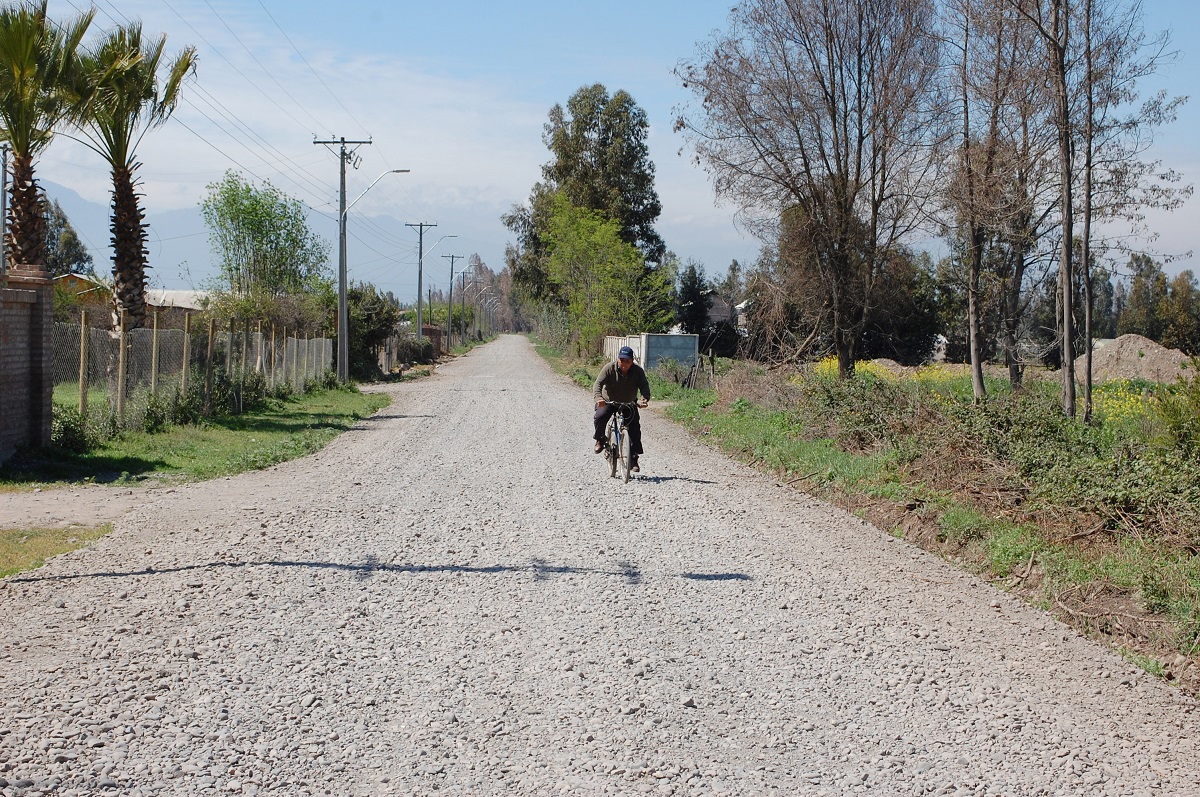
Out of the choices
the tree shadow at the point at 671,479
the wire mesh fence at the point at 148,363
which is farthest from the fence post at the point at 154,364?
the tree shadow at the point at 671,479

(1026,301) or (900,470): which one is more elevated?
(1026,301)

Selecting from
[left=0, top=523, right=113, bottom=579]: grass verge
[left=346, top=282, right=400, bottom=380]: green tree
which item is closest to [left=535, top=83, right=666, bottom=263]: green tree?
[left=346, top=282, right=400, bottom=380]: green tree

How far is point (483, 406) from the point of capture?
27312 millimetres

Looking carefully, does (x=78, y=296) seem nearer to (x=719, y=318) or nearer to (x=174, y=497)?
(x=174, y=497)

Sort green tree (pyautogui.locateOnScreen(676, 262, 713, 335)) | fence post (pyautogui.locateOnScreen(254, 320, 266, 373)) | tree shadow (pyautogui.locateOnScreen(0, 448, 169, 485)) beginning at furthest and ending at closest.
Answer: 1. green tree (pyautogui.locateOnScreen(676, 262, 713, 335))
2. fence post (pyautogui.locateOnScreen(254, 320, 266, 373))
3. tree shadow (pyautogui.locateOnScreen(0, 448, 169, 485))

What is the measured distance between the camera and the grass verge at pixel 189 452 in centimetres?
1330

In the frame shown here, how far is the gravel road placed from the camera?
461 cm

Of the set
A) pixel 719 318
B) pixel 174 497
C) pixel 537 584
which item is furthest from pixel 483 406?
pixel 719 318

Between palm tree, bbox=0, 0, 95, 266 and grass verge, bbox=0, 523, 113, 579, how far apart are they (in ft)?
29.8

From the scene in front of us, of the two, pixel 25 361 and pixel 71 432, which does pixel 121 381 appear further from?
pixel 25 361

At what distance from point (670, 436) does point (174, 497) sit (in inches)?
435

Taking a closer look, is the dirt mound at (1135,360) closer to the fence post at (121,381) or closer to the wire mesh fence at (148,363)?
the wire mesh fence at (148,363)

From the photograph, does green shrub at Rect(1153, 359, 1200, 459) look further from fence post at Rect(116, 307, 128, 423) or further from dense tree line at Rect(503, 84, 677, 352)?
dense tree line at Rect(503, 84, 677, 352)

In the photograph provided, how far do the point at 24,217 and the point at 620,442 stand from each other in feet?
37.3
